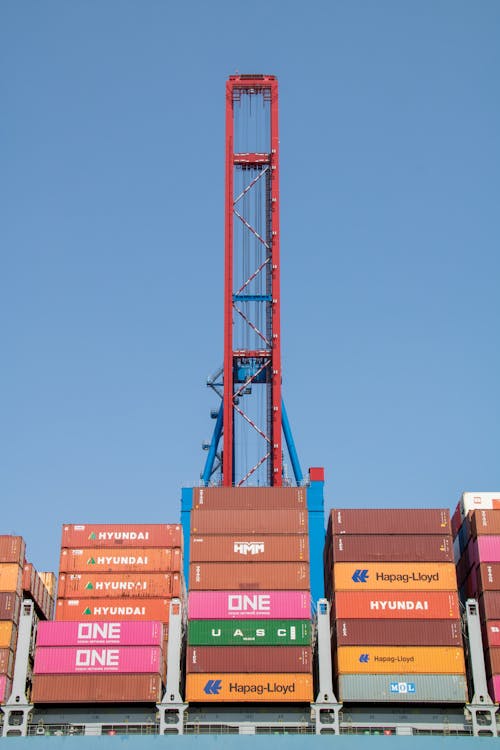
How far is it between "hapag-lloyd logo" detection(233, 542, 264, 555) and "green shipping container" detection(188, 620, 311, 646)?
321 centimetres

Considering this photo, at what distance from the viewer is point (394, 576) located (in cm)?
4616

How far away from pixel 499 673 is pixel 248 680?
1076 cm

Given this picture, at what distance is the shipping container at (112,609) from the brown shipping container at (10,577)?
2201 millimetres

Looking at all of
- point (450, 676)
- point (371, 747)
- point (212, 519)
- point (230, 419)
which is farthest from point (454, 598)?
point (230, 419)

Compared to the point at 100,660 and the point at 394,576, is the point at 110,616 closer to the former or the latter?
the point at 100,660

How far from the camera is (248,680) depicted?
4397 cm

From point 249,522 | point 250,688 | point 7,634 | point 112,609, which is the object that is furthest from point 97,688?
point 249,522

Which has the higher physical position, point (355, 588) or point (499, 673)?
point (355, 588)

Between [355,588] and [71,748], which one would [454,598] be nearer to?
[355,588]

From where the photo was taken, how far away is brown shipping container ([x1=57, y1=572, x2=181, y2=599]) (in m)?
48.1

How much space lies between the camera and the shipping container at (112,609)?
47.6 meters

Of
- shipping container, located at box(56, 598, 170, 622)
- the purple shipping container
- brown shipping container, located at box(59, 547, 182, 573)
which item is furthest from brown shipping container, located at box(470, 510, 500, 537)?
the purple shipping container

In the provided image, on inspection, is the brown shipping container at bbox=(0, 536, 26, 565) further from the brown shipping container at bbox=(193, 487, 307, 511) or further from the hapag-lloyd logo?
the hapag-lloyd logo

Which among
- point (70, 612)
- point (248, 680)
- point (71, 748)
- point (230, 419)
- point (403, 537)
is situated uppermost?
point (230, 419)
